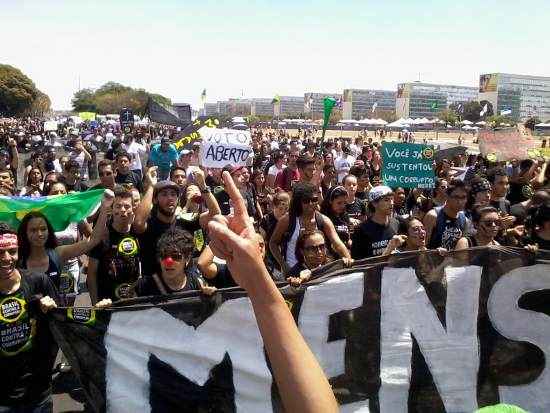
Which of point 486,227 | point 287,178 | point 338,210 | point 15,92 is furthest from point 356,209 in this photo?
point 15,92

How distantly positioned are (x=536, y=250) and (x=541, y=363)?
30.3 inches

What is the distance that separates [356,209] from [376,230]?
1991mm

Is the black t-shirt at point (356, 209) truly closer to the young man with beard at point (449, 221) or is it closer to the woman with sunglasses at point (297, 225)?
the young man with beard at point (449, 221)

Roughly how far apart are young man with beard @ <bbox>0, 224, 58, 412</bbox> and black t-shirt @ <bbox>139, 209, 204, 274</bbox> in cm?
118

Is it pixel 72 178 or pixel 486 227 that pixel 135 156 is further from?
pixel 486 227

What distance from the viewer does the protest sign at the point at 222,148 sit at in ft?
25.7

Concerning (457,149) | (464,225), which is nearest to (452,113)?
(457,149)

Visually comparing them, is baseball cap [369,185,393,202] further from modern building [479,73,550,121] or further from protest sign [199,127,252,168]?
modern building [479,73,550,121]

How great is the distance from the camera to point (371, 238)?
489 cm

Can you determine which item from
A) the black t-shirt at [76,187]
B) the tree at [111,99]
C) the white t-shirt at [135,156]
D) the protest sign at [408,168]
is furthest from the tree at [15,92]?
the protest sign at [408,168]

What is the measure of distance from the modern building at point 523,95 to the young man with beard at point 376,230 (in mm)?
150966

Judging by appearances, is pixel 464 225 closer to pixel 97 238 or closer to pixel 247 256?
pixel 97 238

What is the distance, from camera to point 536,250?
399 centimetres

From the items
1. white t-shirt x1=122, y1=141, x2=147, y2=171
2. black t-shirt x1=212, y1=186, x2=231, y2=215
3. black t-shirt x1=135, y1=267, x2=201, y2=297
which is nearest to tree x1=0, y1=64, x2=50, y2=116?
white t-shirt x1=122, y1=141, x2=147, y2=171
